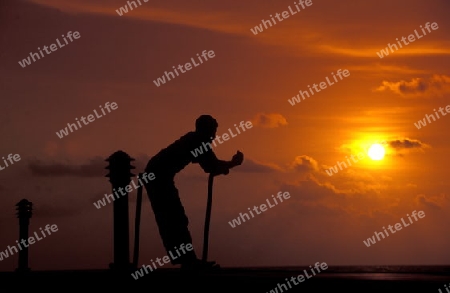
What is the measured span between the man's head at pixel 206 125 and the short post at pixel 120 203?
1.40 m

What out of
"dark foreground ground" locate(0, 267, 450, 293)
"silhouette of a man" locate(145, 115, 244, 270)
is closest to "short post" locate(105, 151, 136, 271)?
"silhouette of a man" locate(145, 115, 244, 270)

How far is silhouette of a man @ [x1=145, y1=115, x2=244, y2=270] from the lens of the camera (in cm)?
1396

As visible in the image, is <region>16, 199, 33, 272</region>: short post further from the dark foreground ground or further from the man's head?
the man's head

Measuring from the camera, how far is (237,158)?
1414 centimetres

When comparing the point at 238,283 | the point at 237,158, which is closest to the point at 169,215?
the point at 237,158

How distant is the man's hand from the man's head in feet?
1.80

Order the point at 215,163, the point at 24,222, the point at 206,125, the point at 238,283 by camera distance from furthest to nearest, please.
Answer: the point at 24,222 < the point at 215,163 < the point at 206,125 < the point at 238,283

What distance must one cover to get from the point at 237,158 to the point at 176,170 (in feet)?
3.29

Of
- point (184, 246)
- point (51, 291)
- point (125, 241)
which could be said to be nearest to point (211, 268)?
point (184, 246)

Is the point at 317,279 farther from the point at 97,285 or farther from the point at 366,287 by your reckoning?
the point at 97,285

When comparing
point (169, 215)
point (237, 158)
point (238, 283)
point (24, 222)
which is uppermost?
point (24, 222)

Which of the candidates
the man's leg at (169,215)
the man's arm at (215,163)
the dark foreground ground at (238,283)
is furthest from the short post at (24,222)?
the man's arm at (215,163)

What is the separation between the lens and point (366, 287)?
9039 mm

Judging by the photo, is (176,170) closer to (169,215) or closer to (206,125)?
(169,215)
